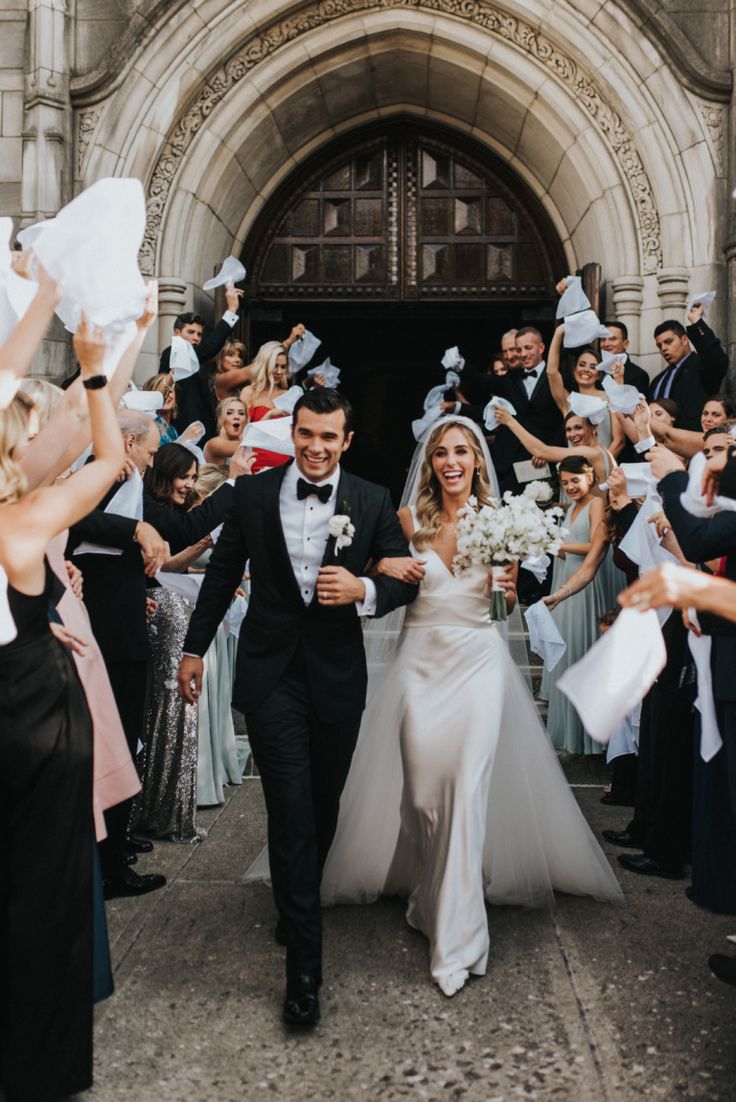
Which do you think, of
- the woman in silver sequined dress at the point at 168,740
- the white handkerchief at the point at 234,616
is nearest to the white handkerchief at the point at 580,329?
the white handkerchief at the point at 234,616

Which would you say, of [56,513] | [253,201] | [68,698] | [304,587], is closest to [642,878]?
[304,587]

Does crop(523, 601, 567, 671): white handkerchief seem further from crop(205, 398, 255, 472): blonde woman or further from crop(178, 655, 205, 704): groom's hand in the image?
crop(178, 655, 205, 704): groom's hand

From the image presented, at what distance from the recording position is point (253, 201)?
10.8 m

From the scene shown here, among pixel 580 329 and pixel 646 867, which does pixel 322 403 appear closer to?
pixel 646 867

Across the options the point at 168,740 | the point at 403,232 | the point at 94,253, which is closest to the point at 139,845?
the point at 168,740

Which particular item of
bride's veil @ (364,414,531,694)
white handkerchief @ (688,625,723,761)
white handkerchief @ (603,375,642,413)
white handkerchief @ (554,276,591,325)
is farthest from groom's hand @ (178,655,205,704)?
white handkerchief @ (554,276,591,325)

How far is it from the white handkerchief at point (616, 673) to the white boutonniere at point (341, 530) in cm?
157

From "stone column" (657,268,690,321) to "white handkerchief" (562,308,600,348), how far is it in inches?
65.9

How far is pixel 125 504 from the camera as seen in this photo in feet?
16.5

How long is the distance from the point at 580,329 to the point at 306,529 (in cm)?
429

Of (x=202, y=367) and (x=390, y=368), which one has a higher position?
(x=390, y=368)

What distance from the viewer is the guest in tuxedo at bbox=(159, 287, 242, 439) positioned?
28.1 ft

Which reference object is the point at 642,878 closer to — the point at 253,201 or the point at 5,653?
the point at 5,653

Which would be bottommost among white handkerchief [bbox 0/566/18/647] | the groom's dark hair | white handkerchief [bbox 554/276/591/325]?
white handkerchief [bbox 0/566/18/647]
